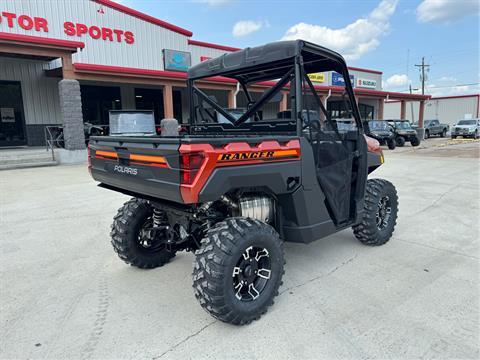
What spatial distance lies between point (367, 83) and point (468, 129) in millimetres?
8892

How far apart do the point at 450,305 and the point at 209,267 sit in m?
2.03

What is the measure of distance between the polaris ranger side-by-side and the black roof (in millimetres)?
11

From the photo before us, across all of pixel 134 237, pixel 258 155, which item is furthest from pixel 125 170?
pixel 258 155

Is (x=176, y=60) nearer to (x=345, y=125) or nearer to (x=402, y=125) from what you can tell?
(x=402, y=125)

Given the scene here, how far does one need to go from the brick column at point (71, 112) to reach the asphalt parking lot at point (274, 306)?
8.41m

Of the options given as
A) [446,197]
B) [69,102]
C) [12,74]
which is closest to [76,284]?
[446,197]

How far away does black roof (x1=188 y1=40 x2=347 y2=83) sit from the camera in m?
2.91

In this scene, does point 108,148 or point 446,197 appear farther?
point 446,197

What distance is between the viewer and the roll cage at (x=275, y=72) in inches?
112

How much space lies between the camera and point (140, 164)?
265 centimetres

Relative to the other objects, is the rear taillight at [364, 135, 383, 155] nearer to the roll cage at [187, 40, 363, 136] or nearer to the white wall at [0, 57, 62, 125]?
the roll cage at [187, 40, 363, 136]

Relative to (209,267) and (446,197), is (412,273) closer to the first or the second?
(209,267)

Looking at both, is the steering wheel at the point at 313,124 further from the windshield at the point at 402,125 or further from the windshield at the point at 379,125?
the windshield at the point at 402,125

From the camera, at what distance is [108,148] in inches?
119
